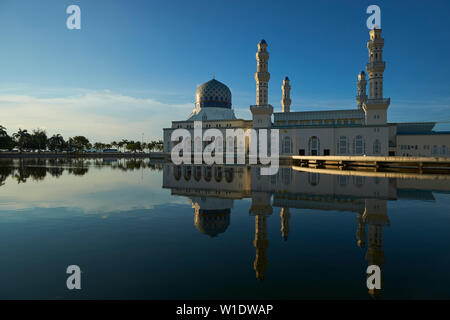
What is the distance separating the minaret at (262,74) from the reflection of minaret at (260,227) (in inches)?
2004

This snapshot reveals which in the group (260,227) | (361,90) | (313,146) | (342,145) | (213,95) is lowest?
(260,227)

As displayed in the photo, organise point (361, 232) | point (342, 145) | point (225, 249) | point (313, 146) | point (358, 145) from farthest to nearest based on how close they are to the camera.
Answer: point (313, 146) < point (342, 145) < point (358, 145) < point (361, 232) < point (225, 249)

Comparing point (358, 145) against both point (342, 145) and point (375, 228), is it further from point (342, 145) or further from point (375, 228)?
point (375, 228)

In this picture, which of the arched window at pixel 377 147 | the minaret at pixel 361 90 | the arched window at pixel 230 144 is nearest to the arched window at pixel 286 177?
the arched window at pixel 377 147

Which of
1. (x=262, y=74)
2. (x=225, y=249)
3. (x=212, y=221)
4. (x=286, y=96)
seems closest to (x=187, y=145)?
(x=262, y=74)

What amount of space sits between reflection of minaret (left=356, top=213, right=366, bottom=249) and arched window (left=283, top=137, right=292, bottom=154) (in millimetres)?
52464

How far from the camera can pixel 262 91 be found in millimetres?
64625

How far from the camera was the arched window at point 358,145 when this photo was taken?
56875 mm

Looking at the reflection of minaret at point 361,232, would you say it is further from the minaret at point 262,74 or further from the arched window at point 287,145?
the minaret at point 262,74

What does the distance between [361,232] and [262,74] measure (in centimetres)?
5833

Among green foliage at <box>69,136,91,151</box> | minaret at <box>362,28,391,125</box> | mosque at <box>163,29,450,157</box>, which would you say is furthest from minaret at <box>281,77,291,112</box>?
green foliage at <box>69,136,91,151</box>

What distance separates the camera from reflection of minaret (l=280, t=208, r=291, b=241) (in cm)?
856

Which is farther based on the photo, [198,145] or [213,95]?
[213,95]
